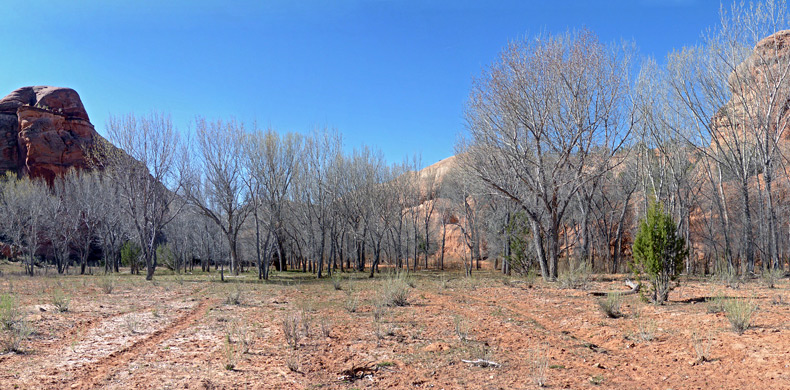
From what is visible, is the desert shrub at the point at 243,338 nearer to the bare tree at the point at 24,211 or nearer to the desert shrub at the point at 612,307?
the desert shrub at the point at 612,307

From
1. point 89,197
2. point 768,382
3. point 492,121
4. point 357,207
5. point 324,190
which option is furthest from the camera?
point 89,197

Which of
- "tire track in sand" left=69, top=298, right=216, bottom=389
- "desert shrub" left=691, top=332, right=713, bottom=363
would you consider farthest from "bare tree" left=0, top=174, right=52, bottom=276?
"desert shrub" left=691, top=332, right=713, bottom=363

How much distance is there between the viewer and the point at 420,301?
33.9 feet

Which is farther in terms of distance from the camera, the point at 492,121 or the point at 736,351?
the point at 492,121

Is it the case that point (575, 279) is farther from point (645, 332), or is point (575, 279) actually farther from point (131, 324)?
point (131, 324)

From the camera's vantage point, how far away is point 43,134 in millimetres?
48312

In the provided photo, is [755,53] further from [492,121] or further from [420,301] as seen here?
[420,301]

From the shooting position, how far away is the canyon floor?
4562mm

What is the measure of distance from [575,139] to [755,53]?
833 centimetres

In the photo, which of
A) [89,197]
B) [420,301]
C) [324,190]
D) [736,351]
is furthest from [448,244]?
[736,351]

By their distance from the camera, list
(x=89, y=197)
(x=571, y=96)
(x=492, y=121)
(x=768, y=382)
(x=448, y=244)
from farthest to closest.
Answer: (x=448, y=244)
(x=89, y=197)
(x=492, y=121)
(x=571, y=96)
(x=768, y=382)

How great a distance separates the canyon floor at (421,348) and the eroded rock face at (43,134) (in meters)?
48.7

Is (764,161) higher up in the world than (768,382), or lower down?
higher up

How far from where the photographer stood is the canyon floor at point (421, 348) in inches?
180
